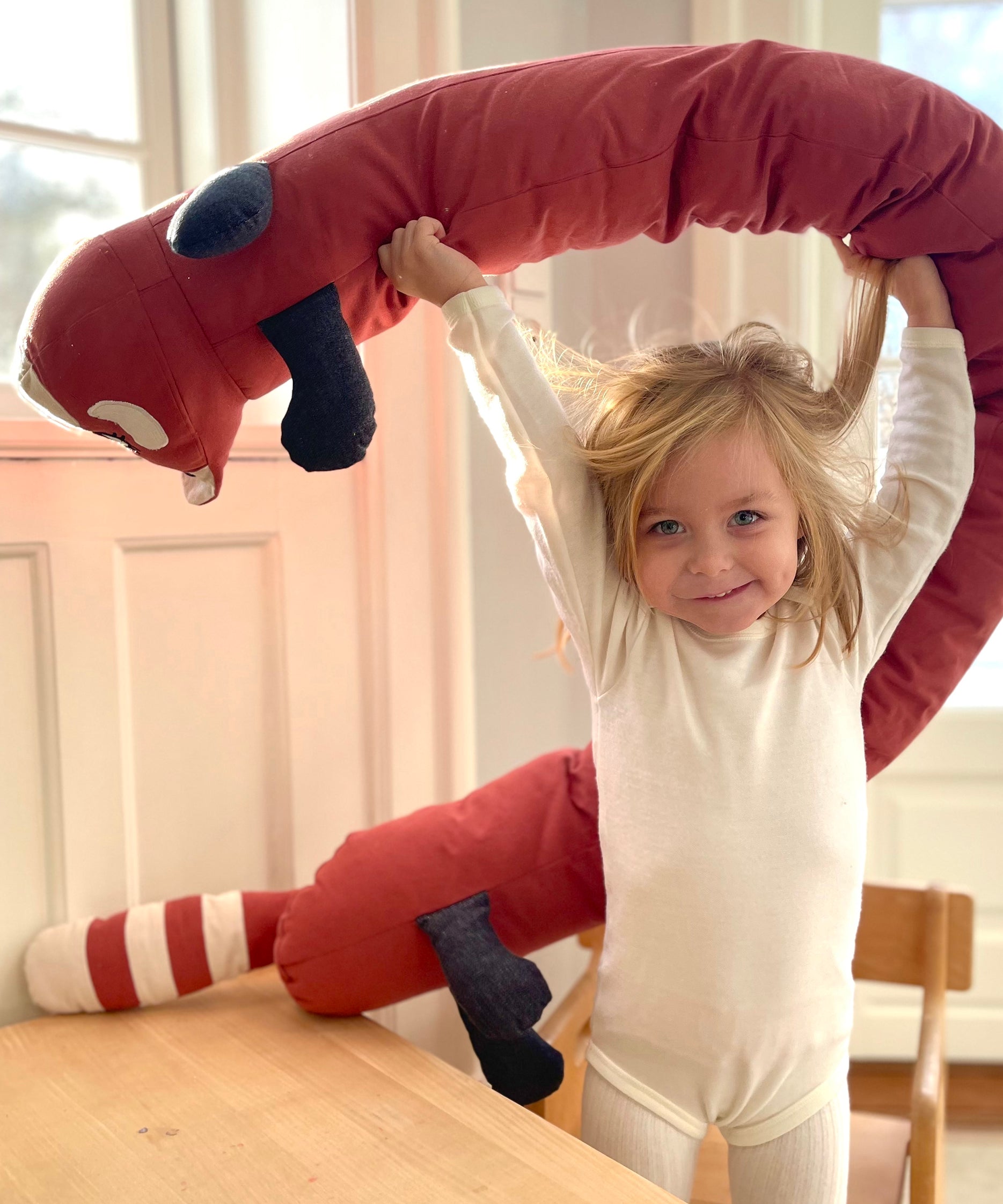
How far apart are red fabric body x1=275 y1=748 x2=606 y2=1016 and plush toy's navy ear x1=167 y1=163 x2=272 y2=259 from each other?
0.53m

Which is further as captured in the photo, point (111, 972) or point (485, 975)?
point (111, 972)

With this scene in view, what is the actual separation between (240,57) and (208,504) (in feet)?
1.83

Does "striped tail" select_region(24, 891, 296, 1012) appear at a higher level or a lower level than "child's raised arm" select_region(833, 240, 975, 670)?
lower

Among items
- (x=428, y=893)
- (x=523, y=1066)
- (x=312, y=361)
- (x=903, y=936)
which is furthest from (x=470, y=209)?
(x=903, y=936)

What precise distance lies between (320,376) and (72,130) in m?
0.70

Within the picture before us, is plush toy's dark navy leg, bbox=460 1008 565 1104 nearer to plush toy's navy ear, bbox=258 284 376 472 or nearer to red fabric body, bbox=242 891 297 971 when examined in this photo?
red fabric body, bbox=242 891 297 971

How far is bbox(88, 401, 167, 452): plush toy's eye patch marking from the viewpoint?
718 mm

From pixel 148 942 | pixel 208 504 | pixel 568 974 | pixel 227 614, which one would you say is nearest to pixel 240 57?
pixel 208 504

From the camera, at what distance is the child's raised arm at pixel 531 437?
2.42 feet

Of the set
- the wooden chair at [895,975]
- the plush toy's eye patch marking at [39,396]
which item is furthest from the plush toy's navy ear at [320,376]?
the wooden chair at [895,975]

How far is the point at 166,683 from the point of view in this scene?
3.59ft

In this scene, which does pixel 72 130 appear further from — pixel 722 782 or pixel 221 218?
pixel 722 782

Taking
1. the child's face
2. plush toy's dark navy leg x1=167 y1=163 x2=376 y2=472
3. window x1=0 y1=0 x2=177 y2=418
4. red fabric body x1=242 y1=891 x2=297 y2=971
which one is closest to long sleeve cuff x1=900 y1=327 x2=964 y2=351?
the child's face

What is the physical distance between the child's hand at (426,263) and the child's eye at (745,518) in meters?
0.26
